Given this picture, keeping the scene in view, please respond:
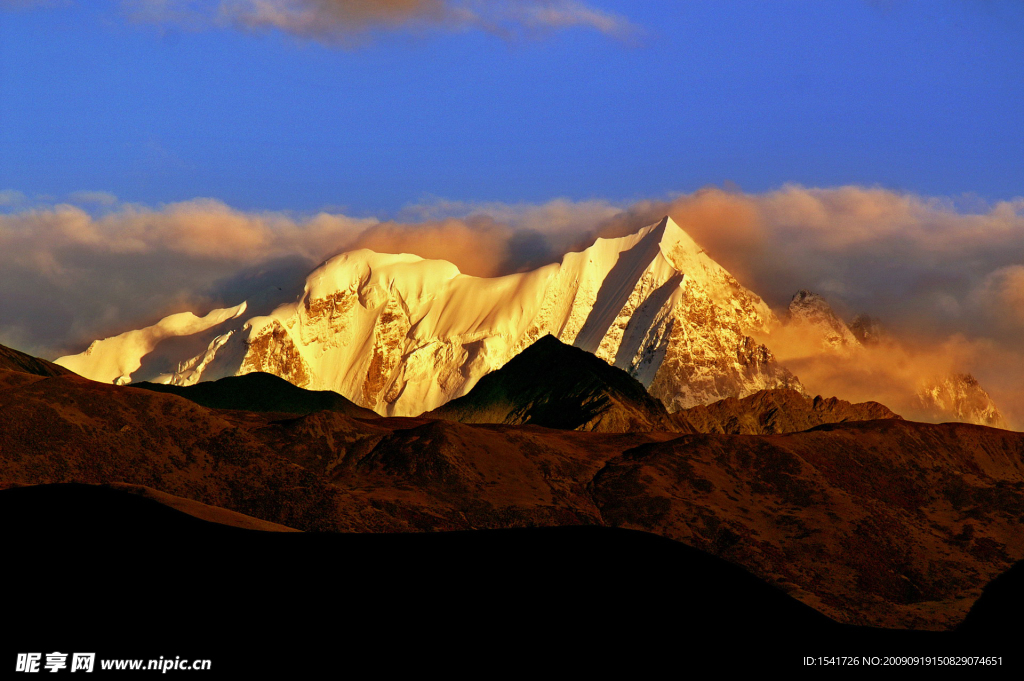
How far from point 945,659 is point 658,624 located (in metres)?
18.3

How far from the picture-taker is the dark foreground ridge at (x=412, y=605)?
62197 mm

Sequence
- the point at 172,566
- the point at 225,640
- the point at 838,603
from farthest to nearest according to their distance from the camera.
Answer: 1. the point at 838,603
2. the point at 172,566
3. the point at 225,640

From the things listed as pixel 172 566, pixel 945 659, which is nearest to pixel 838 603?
pixel 945 659

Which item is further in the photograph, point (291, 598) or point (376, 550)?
point (376, 550)

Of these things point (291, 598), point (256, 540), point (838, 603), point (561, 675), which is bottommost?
point (561, 675)

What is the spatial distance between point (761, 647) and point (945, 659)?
1443cm

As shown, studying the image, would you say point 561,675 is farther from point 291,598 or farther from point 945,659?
point 945,659

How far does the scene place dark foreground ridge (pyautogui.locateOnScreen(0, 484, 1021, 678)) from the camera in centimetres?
6220

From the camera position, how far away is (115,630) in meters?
64.2

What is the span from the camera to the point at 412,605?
222 feet

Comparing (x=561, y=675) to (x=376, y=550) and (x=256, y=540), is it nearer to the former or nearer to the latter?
(x=376, y=550)

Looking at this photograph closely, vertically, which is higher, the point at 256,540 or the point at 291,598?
the point at 256,540

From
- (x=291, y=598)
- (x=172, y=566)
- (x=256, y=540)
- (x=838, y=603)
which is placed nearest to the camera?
(x=291, y=598)

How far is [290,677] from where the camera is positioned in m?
59.2
